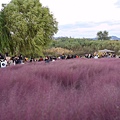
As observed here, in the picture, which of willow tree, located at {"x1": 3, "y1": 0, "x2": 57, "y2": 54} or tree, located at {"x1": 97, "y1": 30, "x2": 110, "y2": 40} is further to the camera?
tree, located at {"x1": 97, "y1": 30, "x2": 110, "y2": 40}

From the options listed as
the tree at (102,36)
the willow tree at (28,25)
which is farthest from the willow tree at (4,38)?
the tree at (102,36)

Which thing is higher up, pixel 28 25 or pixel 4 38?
pixel 28 25

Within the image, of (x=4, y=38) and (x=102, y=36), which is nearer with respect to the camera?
(x=4, y=38)

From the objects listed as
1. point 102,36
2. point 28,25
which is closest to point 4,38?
point 28,25

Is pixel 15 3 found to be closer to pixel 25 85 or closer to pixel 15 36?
pixel 15 36

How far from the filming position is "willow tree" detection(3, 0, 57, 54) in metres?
36.1

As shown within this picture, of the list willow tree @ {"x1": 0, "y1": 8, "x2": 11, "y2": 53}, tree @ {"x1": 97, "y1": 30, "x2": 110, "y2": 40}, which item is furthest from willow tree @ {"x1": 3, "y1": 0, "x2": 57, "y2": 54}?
tree @ {"x1": 97, "y1": 30, "x2": 110, "y2": 40}

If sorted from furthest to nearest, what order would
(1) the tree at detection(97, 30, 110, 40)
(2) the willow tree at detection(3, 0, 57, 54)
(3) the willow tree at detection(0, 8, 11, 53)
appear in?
1. (1) the tree at detection(97, 30, 110, 40)
2. (2) the willow tree at detection(3, 0, 57, 54)
3. (3) the willow tree at detection(0, 8, 11, 53)

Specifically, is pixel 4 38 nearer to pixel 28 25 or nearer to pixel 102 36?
pixel 28 25

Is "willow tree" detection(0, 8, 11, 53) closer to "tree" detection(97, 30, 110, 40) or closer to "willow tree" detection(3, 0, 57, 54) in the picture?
"willow tree" detection(3, 0, 57, 54)

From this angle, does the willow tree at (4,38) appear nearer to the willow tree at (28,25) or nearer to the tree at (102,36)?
the willow tree at (28,25)

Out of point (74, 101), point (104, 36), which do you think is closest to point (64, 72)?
point (74, 101)

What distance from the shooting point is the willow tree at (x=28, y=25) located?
1422 inches

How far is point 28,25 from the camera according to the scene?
37.1 metres
